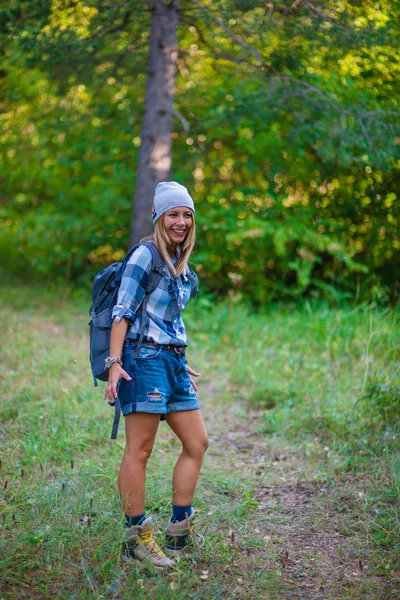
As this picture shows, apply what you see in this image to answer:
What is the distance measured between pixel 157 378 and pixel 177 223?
79 cm

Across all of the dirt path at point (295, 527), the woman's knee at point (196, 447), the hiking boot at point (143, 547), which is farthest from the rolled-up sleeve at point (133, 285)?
the dirt path at point (295, 527)

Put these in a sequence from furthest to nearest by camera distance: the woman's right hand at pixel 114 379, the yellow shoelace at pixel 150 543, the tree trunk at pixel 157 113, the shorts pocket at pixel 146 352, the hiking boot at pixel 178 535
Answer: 1. the tree trunk at pixel 157 113
2. the hiking boot at pixel 178 535
3. the yellow shoelace at pixel 150 543
4. the shorts pocket at pixel 146 352
5. the woman's right hand at pixel 114 379

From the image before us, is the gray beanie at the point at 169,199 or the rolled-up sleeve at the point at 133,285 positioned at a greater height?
the gray beanie at the point at 169,199

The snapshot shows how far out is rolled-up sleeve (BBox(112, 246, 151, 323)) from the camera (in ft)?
9.78

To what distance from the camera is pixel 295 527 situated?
3822mm

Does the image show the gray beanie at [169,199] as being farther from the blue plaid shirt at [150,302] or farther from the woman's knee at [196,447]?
the woman's knee at [196,447]

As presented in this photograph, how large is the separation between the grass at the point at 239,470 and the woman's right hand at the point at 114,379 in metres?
0.82

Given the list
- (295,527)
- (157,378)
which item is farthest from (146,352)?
(295,527)

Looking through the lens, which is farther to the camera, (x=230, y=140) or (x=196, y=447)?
(x=230, y=140)

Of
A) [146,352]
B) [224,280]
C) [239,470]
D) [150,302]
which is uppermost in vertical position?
[150,302]

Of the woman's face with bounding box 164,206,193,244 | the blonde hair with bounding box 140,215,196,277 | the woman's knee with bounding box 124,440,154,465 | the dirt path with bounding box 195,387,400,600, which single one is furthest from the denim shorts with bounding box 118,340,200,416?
the dirt path with bounding box 195,387,400,600

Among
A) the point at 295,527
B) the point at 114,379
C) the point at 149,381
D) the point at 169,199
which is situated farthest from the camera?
the point at 295,527

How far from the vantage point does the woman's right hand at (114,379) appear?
116 inches

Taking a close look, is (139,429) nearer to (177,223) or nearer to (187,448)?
(187,448)
